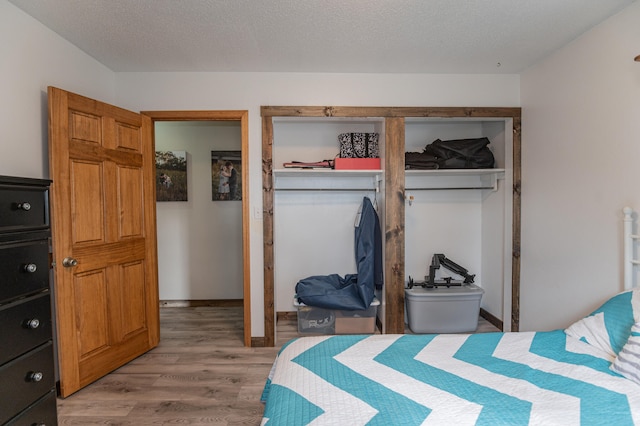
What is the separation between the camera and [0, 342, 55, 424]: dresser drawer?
4.49 ft

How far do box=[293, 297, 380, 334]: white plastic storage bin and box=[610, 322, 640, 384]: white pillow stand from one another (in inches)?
71.7

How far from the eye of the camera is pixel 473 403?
3.82 feet

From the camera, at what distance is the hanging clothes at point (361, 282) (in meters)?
3.01

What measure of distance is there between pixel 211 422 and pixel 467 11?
2875 mm

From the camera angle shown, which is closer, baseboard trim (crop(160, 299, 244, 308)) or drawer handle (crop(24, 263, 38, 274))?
drawer handle (crop(24, 263, 38, 274))

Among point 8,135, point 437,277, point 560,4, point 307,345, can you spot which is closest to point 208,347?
point 307,345

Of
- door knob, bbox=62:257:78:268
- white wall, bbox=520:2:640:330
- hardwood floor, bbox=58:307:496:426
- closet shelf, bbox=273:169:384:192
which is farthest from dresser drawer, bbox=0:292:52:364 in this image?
white wall, bbox=520:2:640:330

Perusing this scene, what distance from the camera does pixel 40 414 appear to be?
154 cm

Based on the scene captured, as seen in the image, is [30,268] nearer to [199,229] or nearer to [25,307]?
[25,307]

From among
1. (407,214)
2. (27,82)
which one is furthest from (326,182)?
(27,82)

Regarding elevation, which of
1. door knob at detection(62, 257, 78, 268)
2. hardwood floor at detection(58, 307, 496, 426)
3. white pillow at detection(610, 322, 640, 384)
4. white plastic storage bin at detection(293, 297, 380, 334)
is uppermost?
door knob at detection(62, 257, 78, 268)

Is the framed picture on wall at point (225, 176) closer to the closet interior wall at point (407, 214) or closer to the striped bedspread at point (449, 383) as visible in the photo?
the closet interior wall at point (407, 214)

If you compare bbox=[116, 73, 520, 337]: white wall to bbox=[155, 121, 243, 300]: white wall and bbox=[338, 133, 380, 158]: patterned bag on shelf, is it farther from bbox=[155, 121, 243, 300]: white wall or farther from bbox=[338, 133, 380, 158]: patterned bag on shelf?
bbox=[155, 121, 243, 300]: white wall

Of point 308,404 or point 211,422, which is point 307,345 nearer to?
point 308,404
